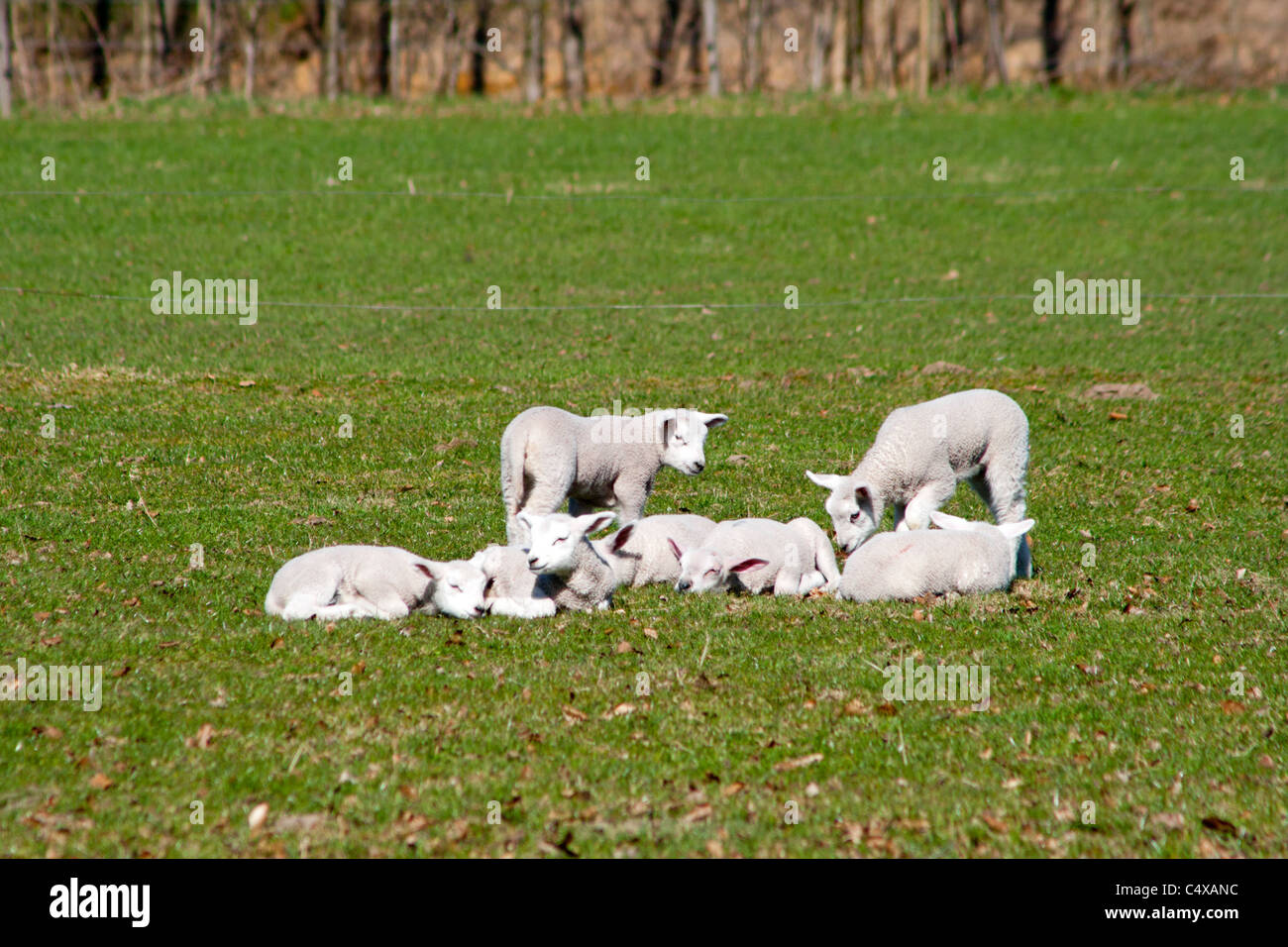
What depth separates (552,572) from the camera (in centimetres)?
902

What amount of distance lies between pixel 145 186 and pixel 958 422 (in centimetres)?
2031

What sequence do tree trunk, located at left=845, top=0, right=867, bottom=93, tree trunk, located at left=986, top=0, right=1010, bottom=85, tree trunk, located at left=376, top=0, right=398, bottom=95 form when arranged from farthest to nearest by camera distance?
tree trunk, located at left=376, top=0, right=398, bottom=95 → tree trunk, located at left=845, top=0, right=867, bottom=93 → tree trunk, located at left=986, top=0, right=1010, bottom=85

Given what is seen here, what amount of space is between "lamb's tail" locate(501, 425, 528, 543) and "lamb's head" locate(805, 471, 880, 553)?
2.15 m

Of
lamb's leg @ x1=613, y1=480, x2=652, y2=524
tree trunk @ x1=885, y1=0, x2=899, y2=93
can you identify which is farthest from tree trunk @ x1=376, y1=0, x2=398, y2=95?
lamb's leg @ x1=613, y1=480, x2=652, y2=524

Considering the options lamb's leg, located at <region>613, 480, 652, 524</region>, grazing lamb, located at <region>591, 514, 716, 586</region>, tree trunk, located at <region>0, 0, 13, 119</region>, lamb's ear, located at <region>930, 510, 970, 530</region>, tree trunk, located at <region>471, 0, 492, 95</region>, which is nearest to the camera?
grazing lamb, located at <region>591, 514, 716, 586</region>

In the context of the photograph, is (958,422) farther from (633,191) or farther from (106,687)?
(633,191)

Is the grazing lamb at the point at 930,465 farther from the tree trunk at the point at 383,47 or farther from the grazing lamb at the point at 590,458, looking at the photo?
the tree trunk at the point at 383,47

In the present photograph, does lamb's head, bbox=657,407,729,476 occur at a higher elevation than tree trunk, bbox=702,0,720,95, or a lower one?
lower

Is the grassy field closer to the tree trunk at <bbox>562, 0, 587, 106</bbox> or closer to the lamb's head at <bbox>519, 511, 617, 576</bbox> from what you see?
the lamb's head at <bbox>519, 511, 617, 576</bbox>

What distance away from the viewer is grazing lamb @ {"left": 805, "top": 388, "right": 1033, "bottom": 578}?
10.4 meters

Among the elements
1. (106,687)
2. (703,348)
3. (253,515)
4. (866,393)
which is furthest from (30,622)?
(703,348)

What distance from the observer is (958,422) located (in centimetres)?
1051

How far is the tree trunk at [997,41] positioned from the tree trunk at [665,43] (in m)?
8.05

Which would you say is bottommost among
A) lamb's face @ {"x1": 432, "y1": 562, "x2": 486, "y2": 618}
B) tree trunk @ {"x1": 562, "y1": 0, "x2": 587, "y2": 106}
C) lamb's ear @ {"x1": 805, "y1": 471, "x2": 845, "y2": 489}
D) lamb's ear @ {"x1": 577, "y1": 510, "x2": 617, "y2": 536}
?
lamb's face @ {"x1": 432, "y1": 562, "x2": 486, "y2": 618}
